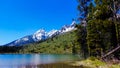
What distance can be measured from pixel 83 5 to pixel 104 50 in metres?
19.7

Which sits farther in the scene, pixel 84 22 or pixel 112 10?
pixel 84 22

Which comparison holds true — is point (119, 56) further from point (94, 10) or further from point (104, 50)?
point (94, 10)

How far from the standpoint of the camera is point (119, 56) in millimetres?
53000

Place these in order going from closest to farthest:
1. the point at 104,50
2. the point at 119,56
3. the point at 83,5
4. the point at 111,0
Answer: the point at 119,56 < the point at 111,0 < the point at 104,50 < the point at 83,5

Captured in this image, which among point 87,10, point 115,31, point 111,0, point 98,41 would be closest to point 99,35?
point 98,41

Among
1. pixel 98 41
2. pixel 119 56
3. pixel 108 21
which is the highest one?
pixel 108 21

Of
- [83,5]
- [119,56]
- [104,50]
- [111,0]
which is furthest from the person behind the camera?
[83,5]

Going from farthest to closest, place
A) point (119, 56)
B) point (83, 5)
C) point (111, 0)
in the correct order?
1. point (83, 5)
2. point (111, 0)
3. point (119, 56)

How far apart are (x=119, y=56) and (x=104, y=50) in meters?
12.3

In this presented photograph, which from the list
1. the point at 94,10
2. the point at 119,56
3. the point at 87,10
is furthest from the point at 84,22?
the point at 119,56

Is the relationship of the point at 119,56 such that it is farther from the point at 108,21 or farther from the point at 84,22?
the point at 84,22

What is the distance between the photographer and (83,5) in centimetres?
7944

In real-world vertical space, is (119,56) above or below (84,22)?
below

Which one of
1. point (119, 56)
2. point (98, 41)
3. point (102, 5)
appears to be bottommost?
point (119, 56)
